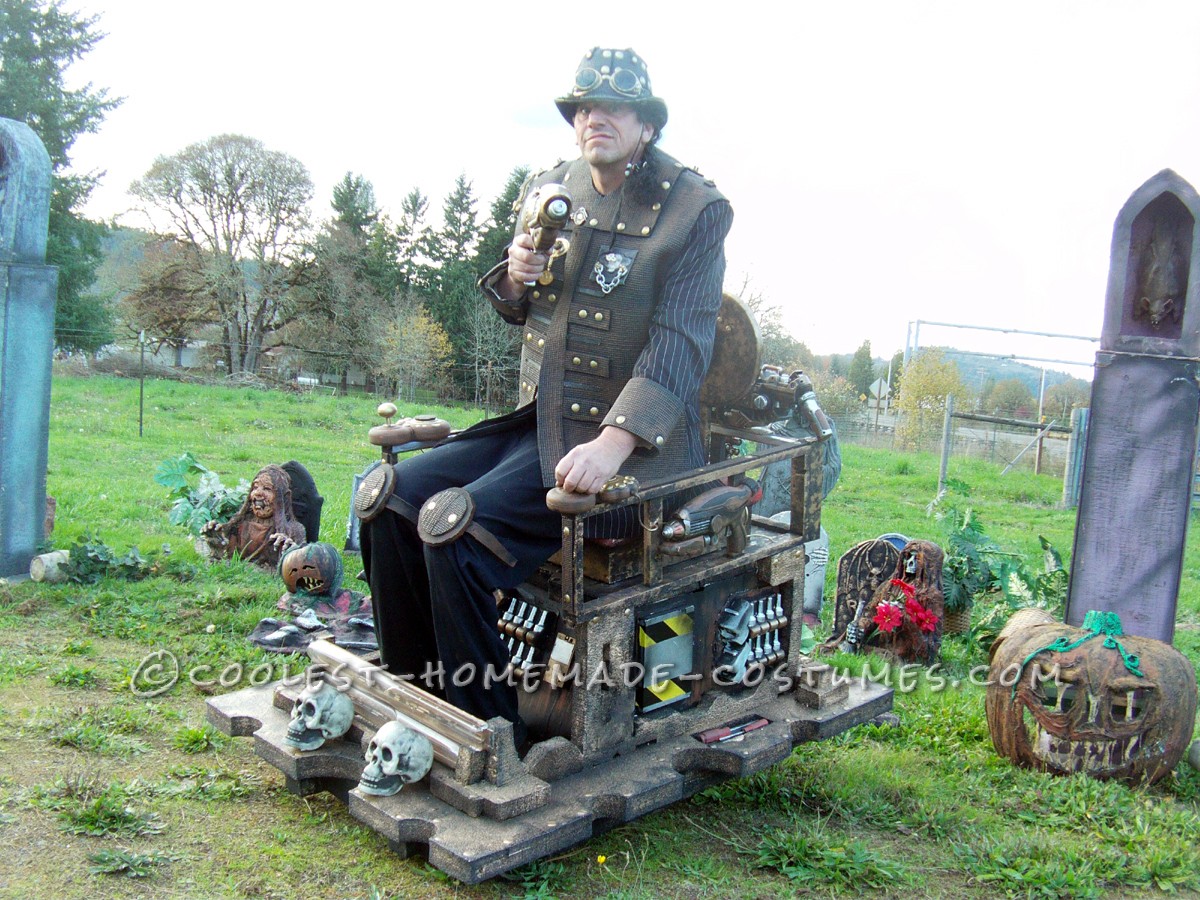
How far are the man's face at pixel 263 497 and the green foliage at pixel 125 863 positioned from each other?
12.7ft

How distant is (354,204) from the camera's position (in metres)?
35.0

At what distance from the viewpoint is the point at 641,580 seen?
3.89m

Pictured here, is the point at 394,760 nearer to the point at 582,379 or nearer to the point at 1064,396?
the point at 582,379

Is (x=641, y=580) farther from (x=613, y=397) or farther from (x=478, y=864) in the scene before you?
(x=478, y=864)

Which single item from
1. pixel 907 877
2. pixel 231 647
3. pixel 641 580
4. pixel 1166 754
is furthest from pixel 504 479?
pixel 1166 754

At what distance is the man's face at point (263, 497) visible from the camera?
23.2 ft

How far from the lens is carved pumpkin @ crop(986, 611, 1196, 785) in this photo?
4422mm

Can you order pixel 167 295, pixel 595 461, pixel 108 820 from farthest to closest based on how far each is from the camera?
pixel 167 295, pixel 108 820, pixel 595 461

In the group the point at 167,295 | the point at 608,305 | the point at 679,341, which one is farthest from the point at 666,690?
the point at 167,295

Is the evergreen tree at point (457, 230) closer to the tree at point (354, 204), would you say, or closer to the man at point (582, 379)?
the tree at point (354, 204)

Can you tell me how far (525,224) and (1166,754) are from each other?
341 centimetres

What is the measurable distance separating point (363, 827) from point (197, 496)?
181 inches

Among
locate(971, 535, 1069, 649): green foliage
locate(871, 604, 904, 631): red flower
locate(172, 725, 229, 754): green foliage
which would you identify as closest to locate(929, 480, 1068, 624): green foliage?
locate(971, 535, 1069, 649): green foliage

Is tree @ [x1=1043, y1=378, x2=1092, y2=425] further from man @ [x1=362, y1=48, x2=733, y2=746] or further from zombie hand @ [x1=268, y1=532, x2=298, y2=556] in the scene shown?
man @ [x1=362, y1=48, x2=733, y2=746]
